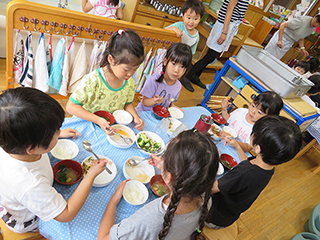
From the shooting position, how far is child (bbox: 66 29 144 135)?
51.1 inches

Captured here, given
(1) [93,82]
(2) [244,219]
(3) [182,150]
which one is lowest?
(2) [244,219]

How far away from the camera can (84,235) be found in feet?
2.64

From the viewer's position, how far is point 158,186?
3.58 ft

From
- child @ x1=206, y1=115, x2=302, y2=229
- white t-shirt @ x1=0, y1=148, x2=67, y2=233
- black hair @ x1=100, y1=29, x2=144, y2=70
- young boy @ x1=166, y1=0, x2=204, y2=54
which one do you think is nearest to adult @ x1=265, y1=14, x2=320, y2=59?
young boy @ x1=166, y1=0, x2=204, y2=54

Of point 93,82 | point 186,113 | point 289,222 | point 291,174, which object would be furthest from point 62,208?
point 291,174

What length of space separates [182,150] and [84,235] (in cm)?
55

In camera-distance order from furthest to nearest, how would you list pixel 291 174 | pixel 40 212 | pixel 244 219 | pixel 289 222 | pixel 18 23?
pixel 291 174 < pixel 289 222 < pixel 244 219 < pixel 18 23 < pixel 40 212

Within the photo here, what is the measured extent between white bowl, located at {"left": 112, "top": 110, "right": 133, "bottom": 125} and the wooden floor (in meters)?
1.60

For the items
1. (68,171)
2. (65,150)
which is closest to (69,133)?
(65,150)

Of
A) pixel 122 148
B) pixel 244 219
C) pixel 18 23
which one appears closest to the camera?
pixel 122 148

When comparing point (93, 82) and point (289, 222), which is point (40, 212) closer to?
point (93, 82)

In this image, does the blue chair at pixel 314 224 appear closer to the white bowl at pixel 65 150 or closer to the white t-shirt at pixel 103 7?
the white bowl at pixel 65 150

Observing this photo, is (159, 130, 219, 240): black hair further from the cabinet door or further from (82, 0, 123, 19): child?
the cabinet door

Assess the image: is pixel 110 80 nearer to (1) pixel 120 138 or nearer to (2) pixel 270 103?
(1) pixel 120 138
